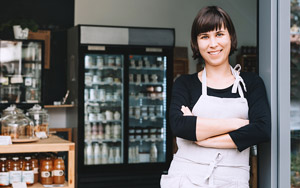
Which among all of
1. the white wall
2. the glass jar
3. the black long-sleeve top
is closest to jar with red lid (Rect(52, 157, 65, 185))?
the black long-sleeve top

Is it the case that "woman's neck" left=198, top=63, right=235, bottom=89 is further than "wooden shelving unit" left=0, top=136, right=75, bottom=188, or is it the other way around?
"wooden shelving unit" left=0, top=136, right=75, bottom=188

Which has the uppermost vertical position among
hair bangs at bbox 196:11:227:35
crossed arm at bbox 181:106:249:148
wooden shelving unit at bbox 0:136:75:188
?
hair bangs at bbox 196:11:227:35

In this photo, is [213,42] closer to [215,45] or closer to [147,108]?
[215,45]

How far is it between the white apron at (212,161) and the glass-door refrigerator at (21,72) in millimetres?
4263

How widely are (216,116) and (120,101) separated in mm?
4466

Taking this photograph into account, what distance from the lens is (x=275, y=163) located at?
2.11 meters

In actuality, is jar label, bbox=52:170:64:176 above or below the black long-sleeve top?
below

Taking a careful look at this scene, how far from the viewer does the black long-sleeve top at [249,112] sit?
190 centimetres

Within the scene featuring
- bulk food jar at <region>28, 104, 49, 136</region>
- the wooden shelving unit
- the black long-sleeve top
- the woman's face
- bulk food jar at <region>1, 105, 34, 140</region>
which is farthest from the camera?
bulk food jar at <region>28, 104, 49, 136</region>

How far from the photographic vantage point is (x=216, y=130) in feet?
6.30

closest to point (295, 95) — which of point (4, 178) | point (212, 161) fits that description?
point (212, 161)

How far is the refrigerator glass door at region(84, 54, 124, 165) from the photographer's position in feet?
20.7

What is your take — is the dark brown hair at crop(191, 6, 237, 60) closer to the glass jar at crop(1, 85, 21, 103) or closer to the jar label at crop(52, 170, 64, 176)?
the jar label at crop(52, 170, 64, 176)

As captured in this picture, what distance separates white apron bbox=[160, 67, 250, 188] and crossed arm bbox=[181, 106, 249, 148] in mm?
48
